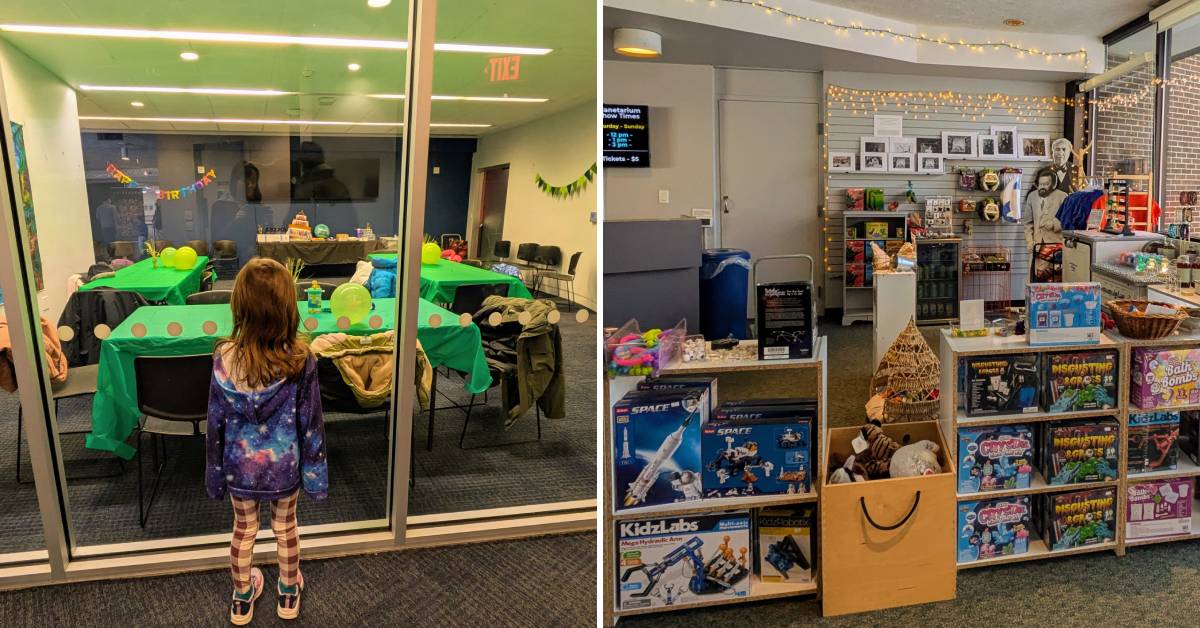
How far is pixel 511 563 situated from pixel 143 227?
5.94 feet

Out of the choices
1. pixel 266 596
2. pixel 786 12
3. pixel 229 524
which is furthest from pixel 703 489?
pixel 786 12

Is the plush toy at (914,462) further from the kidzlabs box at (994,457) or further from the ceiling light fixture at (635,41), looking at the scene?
the ceiling light fixture at (635,41)

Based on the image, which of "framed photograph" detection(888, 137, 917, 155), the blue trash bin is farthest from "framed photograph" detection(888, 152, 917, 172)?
the blue trash bin

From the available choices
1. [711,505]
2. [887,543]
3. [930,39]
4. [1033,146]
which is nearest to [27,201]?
[711,505]

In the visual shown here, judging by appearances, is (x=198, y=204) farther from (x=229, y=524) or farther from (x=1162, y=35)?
(x=1162, y=35)

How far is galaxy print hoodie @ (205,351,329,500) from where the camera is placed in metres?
2.60

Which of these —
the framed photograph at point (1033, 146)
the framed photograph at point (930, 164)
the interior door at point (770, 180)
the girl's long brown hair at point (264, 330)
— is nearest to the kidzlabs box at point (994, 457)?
the girl's long brown hair at point (264, 330)

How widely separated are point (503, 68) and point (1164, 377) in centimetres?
284

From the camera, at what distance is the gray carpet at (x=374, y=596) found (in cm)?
270

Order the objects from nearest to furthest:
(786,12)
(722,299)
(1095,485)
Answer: (1095,485), (722,299), (786,12)

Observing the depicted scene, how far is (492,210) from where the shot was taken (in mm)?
3395

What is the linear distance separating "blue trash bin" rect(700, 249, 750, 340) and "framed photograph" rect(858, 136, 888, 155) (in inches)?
149

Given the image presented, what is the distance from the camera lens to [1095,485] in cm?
310

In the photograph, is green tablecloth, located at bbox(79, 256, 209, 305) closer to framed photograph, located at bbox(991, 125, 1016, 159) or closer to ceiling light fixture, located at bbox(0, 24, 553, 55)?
ceiling light fixture, located at bbox(0, 24, 553, 55)
